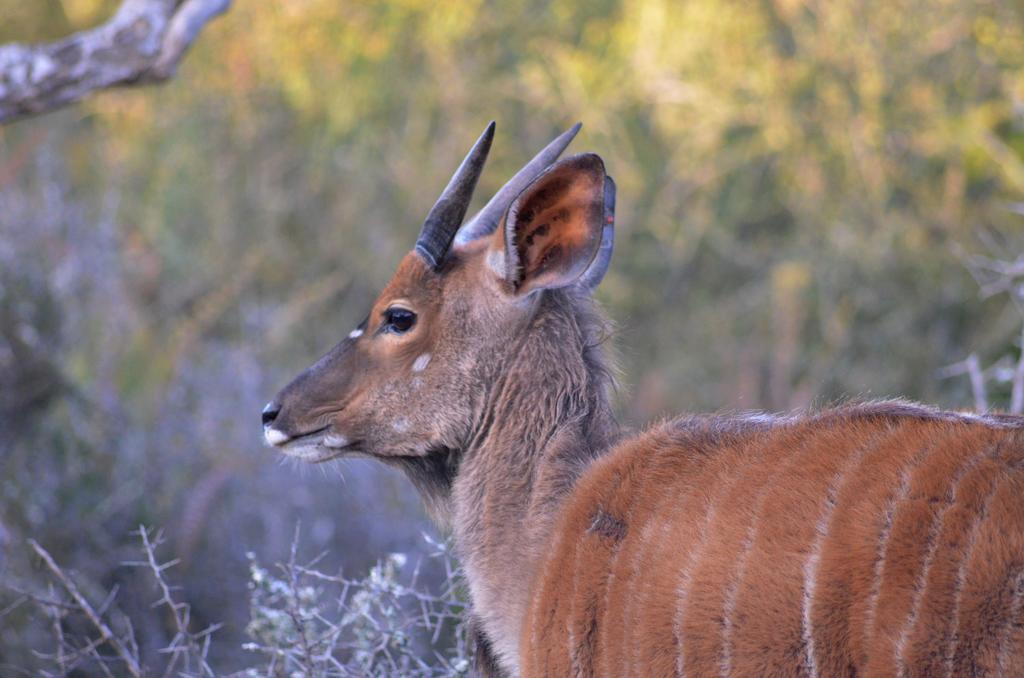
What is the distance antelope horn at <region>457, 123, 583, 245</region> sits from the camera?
388 centimetres

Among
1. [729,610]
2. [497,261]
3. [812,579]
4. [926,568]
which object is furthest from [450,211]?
[926,568]

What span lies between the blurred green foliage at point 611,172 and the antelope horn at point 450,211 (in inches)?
125

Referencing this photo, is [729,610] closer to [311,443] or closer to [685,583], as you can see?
[685,583]

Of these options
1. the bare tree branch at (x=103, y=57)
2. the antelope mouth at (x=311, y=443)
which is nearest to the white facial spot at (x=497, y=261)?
the antelope mouth at (x=311, y=443)

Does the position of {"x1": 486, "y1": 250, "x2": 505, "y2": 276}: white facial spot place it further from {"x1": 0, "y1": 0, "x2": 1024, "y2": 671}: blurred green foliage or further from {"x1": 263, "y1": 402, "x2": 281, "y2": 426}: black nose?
{"x1": 0, "y1": 0, "x2": 1024, "y2": 671}: blurred green foliage

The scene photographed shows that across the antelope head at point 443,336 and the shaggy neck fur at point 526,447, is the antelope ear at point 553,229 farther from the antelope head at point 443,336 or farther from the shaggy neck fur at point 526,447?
the shaggy neck fur at point 526,447

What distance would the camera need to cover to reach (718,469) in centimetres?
311

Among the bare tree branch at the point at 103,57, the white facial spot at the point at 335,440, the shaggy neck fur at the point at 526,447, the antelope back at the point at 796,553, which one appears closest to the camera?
the antelope back at the point at 796,553

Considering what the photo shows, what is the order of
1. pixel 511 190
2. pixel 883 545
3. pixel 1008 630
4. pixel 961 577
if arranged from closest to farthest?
pixel 1008 630
pixel 961 577
pixel 883 545
pixel 511 190

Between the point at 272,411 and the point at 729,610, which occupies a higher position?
the point at 272,411

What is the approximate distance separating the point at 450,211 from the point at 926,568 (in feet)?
5.85

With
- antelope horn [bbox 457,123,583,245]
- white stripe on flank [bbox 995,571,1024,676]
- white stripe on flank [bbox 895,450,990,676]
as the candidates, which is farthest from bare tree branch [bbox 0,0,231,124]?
white stripe on flank [bbox 995,571,1024,676]

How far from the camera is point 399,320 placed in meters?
3.80

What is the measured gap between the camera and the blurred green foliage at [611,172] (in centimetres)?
821
